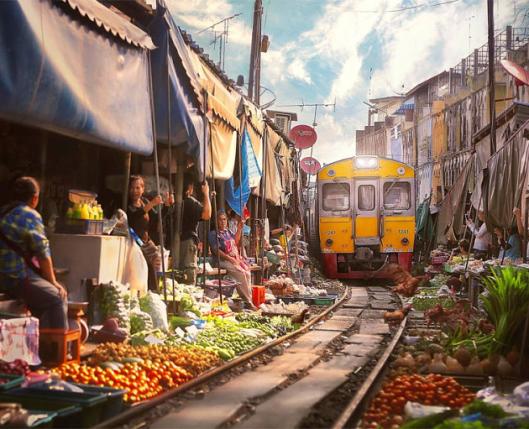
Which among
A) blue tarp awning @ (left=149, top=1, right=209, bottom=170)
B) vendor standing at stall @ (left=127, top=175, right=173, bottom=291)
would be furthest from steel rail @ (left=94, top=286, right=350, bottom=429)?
blue tarp awning @ (left=149, top=1, right=209, bottom=170)

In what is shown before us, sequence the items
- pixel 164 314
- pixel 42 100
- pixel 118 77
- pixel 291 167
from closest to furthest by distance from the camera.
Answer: pixel 42 100
pixel 118 77
pixel 164 314
pixel 291 167

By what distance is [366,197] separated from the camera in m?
19.5

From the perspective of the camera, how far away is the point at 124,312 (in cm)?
695

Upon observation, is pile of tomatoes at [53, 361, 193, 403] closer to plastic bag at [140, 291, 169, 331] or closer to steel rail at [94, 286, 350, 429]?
steel rail at [94, 286, 350, 429]

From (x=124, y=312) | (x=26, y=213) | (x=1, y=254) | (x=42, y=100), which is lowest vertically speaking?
(x=124, y=312)

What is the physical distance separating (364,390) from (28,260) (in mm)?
2967

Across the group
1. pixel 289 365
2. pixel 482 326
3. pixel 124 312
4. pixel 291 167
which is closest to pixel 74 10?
pixel 124 312

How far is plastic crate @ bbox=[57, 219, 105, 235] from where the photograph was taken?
7109 millimetres

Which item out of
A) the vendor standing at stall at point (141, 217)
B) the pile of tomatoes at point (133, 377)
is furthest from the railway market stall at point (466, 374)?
the vendor standing at stall at point (141, 217)

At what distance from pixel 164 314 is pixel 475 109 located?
27.3 m

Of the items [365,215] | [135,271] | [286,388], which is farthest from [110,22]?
[365,215]

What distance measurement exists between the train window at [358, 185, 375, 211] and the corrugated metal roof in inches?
501

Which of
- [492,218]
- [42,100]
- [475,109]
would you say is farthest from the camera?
[475,109]

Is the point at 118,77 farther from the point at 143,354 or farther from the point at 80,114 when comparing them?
the point at 143,354
